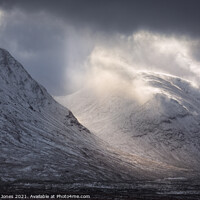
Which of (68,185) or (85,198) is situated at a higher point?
(68,185)

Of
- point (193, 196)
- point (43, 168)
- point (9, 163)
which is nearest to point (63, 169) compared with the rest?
point (43, 168)

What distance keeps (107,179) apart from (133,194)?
2222 inches

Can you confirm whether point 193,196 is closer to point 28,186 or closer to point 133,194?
point 133,194

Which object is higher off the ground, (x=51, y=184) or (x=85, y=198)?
(x=51, y=184)

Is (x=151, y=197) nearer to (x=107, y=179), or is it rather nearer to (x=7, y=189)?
(x=7, y=189)

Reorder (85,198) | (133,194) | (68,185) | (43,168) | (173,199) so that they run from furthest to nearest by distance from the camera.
Result: (43,168)
(68,185)
(133,194)
(173,199)
(85,198)

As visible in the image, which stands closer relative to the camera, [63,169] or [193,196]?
[193,196]

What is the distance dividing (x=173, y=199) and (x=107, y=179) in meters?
67.3

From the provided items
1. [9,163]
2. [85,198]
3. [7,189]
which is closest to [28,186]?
[7,189]

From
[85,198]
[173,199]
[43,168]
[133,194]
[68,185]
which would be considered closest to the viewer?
[85,198]

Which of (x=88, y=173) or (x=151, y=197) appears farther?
(x=88, y=173)

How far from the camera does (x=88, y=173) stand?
198m

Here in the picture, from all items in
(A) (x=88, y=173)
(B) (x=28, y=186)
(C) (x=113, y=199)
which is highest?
(A) (x=88, y=173)

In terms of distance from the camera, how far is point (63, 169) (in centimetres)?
19688
